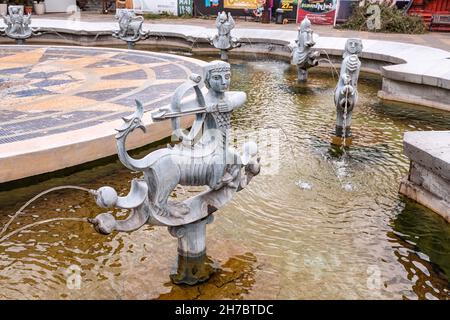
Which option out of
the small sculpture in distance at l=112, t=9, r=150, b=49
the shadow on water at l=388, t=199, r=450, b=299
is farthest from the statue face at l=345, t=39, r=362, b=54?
the small sculpture in distance at l=112, t=9, r=150, b=49

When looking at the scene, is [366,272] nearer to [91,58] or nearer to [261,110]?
[261,110]

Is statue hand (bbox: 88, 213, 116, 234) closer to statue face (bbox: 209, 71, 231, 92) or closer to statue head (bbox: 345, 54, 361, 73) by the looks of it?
statue face (bbox: 209, 71, 231, 92)

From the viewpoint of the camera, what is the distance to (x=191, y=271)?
4148mm

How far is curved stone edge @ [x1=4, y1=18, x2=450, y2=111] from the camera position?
10258 mm

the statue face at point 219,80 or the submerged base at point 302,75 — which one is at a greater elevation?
the statue face at point 219,80

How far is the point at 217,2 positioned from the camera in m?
25.8

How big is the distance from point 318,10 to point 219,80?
21119mm

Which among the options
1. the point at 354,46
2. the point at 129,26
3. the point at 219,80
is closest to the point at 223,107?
the point at 219,80

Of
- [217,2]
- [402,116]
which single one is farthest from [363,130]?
[217,2]

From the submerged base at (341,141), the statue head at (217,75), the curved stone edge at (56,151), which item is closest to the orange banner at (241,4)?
the submerged base at (341,141)

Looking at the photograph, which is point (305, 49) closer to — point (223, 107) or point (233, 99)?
point (233, 99)

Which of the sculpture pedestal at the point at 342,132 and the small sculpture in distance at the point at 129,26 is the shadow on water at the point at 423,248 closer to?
the sculpture pedestal at the point at 342,132

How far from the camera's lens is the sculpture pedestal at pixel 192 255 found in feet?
13.4

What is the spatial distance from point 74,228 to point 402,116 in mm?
6928
